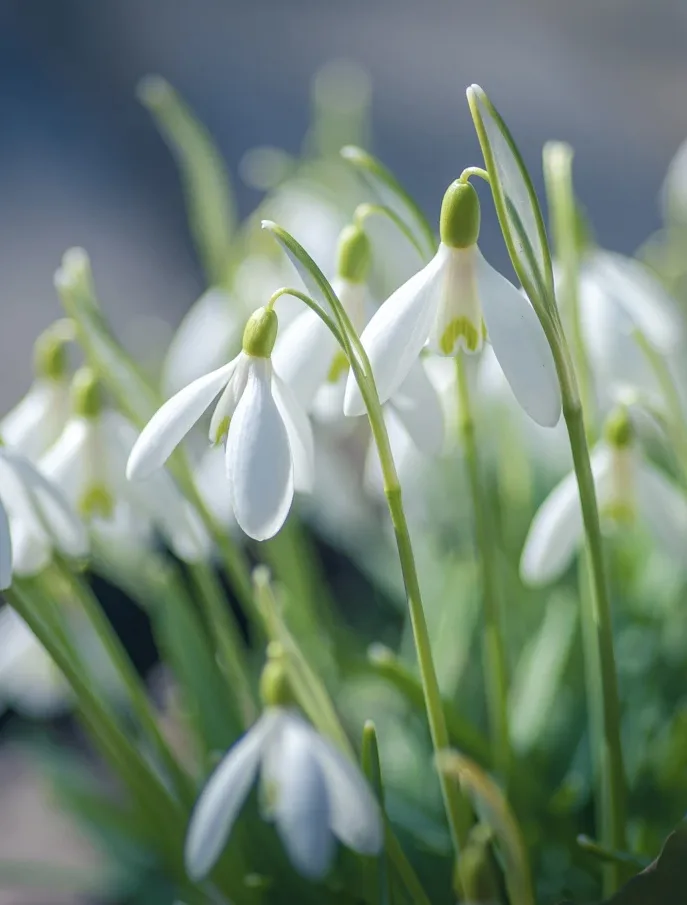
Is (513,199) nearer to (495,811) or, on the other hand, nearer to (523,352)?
(523,352)

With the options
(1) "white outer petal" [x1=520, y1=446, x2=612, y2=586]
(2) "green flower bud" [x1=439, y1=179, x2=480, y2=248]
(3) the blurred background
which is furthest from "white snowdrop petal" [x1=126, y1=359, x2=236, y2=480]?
(3) the blurred background

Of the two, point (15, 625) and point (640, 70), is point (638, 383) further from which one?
point (640, 70)

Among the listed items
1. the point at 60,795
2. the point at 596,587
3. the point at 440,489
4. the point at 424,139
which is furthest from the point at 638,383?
the point at 424,139

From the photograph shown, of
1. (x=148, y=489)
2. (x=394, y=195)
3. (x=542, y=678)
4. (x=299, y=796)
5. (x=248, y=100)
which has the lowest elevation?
(x=542, y=678)

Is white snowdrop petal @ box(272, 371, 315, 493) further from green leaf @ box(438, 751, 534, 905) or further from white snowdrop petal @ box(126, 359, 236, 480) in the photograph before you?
green leaf @ box(438, 751, 534, 905)

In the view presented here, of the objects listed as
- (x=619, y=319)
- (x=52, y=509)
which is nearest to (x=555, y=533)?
(x=619, y=319)

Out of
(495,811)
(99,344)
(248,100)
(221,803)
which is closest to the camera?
(495,811)

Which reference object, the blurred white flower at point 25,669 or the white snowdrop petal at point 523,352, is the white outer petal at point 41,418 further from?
the white snowdrop petal at point 523,352
